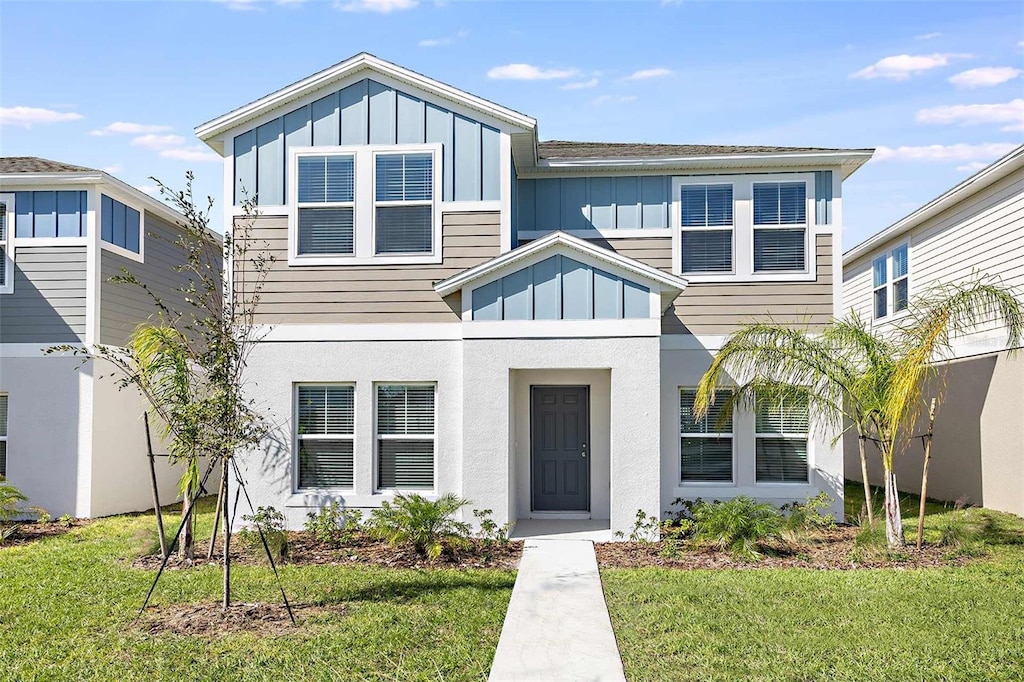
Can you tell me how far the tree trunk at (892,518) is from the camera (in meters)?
10.3

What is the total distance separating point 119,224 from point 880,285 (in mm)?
16905

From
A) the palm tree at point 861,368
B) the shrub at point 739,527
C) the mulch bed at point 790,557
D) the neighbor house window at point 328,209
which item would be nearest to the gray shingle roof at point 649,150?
the palm tree at point 861,368

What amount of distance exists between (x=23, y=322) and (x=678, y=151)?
11.9 m

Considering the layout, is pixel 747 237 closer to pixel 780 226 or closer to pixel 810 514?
pixel 780 226

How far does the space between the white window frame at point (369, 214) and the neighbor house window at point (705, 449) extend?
16.0ft

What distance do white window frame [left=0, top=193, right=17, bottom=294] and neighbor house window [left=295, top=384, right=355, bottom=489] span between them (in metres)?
6.31

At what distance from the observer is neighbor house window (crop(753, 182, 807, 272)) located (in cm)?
1277

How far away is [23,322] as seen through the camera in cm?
1386

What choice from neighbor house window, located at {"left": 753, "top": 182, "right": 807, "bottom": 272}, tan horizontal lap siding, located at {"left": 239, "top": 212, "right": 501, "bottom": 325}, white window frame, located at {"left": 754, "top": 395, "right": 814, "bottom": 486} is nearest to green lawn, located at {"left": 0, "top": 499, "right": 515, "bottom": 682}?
tan horizontal lap siding, located at {"left": 239, "top": 212, "right": 501, "bottom": 325}

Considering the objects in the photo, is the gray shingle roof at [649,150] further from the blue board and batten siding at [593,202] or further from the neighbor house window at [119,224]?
the neighbor house window at [119,224]

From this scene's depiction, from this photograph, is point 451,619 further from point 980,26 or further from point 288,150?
point 980,26

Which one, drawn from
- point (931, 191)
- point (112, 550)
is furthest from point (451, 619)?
point (931, 191)

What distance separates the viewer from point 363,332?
12.0 m

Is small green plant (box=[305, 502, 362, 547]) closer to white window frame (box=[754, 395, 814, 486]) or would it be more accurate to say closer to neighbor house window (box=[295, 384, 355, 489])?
neighbor house window (box=[295, 384, 355, 489])
